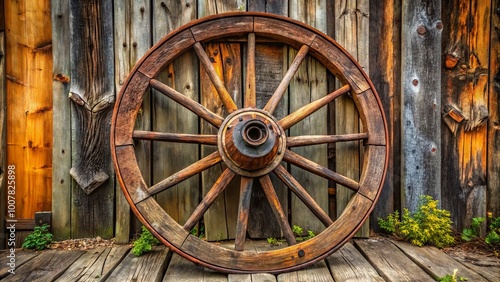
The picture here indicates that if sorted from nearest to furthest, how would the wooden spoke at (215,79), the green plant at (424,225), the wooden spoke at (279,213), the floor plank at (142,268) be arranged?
the floor plank at (142,268) → the wooden spoke at (279,213) → the wooden spoke at (215,79) → the green plant at (424,225)

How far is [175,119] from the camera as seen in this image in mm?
2705

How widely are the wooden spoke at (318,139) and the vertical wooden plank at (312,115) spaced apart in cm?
21

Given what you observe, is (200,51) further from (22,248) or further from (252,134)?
(22,248)

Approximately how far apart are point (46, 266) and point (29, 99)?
1.18 m

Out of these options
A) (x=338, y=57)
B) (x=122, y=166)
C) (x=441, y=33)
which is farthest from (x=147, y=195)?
(x=441, y=33)

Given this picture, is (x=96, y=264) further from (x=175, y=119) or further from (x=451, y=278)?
(x=451, y=278)

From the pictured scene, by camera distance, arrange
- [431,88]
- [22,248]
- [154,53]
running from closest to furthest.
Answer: [154,53], [22,248], [431,88]

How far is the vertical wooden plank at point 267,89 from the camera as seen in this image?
2.75m

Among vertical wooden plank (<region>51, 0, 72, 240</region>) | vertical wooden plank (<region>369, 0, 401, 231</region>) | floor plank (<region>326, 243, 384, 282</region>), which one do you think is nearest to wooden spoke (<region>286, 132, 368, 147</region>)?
vertical wooden plank (<region>369, 0, 401, 231</region>)

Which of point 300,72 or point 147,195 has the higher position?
point 300,72

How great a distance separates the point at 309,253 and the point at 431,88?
5.15 feet

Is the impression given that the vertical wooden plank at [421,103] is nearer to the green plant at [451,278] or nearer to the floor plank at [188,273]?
the green plant at [451,278]

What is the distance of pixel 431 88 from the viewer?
9.47ft

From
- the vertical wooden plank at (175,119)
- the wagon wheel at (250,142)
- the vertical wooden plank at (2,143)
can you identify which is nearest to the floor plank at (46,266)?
the vertical wooden plank at (2,143)
